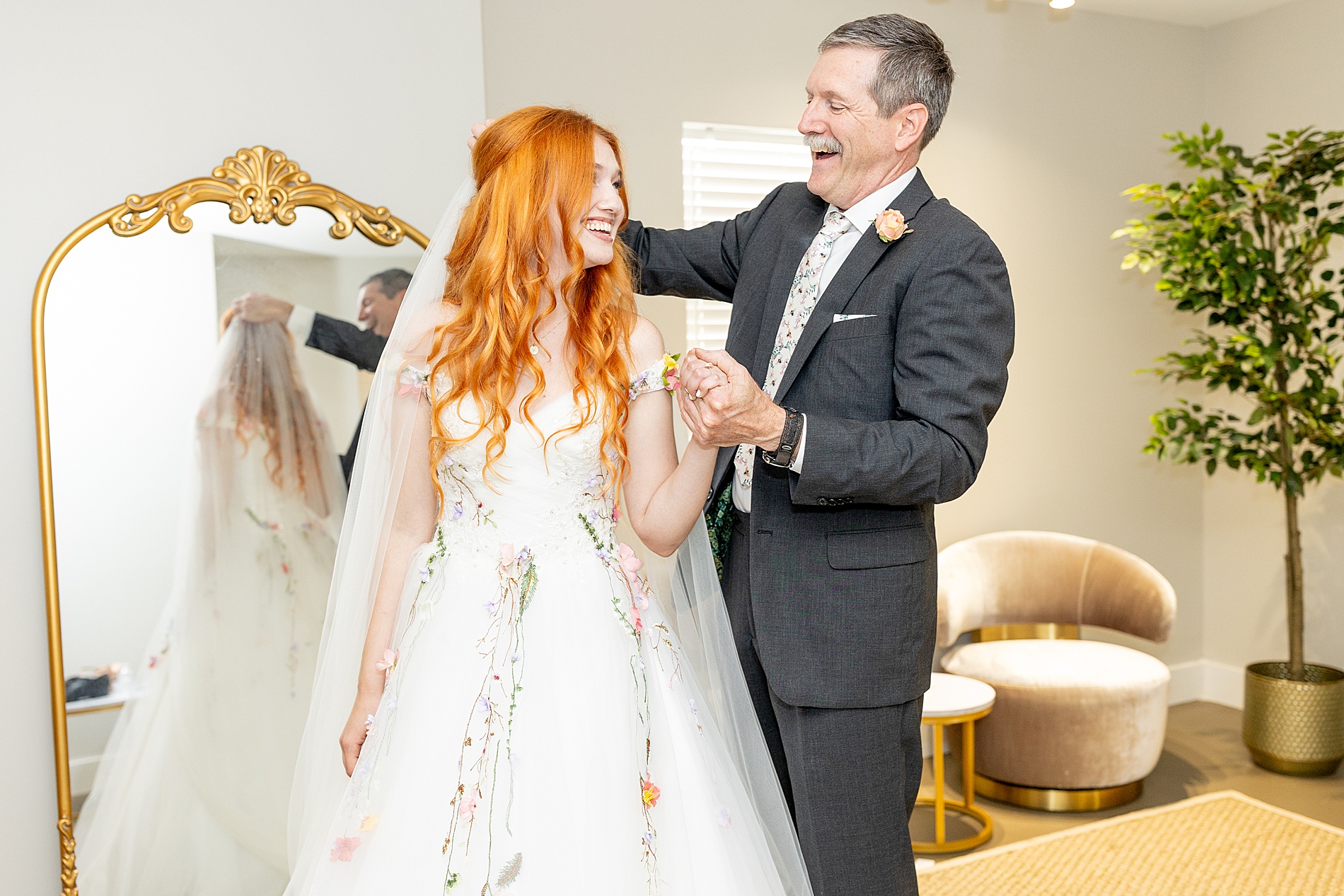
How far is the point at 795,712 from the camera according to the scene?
196 centimetres

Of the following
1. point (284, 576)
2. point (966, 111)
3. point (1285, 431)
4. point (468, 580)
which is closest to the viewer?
point (468, 580)

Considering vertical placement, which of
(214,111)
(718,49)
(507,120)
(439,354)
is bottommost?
(439,354)

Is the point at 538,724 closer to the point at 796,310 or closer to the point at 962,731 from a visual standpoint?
the point at 796,310

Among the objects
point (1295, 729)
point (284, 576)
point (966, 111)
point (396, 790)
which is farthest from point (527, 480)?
point (1295, 729)

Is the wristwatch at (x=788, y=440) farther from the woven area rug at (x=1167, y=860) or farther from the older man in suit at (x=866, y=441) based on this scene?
the woven area rug at (x=1167, y=860)

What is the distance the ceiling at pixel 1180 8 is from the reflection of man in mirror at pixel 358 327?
3018mm

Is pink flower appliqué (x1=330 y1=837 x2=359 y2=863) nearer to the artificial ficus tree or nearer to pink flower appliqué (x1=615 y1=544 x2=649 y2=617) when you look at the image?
pink flower appliqué (x1=615 y1=544 x2=649 y2=617)

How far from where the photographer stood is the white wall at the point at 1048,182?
12.3 feet

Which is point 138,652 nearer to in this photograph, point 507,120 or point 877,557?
point 507,120

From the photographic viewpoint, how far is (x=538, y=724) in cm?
169

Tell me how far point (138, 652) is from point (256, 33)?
1.45 meters

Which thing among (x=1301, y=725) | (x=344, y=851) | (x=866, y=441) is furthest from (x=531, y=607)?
(x=1301, y=725)

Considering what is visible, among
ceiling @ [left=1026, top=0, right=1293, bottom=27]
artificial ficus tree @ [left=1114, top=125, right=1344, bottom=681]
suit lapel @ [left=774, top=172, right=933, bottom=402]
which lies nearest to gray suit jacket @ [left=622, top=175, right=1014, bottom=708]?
suit lapel @ [left=774, top=172, right=933, bottom=402]

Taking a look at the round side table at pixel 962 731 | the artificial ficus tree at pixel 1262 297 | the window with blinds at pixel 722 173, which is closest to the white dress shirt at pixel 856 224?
the round side table at pixel 962 731
